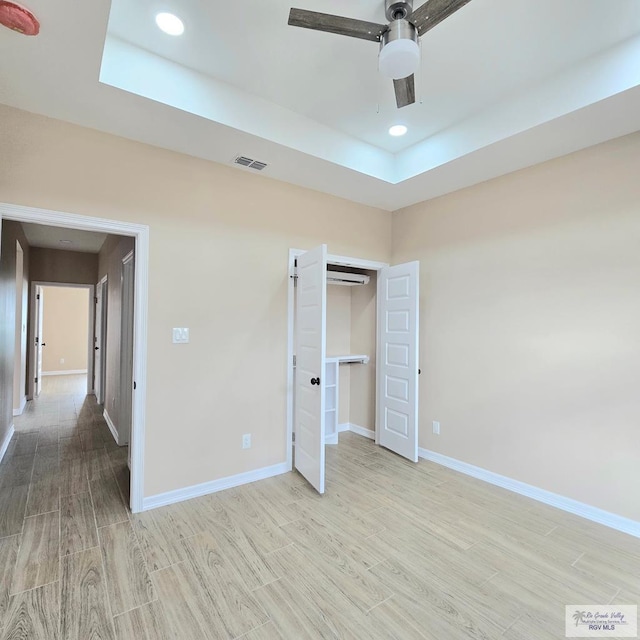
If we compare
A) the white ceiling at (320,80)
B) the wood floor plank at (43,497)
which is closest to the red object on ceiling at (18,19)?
the white ceiling at (320,80)

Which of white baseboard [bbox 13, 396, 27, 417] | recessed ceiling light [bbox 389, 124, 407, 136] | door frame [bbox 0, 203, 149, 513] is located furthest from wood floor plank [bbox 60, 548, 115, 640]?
white baseboard [bbox 13, 396, 27, 417]

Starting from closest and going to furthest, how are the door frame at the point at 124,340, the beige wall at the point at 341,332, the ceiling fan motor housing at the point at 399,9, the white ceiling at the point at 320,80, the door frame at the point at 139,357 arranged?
the ceiling fan motor housing at the point at 399,9, the white ceiling at the point at 320,80, the door frame at the point at 139,357, the door frame at the point at 124,340, the beige wall at the point at 341,332

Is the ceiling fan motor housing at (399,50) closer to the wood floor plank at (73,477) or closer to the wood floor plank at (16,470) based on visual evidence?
the wood floor plank at (73,477)

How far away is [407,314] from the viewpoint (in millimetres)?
3811

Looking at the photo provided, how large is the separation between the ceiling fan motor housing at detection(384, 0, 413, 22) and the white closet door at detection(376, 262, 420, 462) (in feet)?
7.29

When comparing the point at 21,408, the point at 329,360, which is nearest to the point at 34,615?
the point at 329,360

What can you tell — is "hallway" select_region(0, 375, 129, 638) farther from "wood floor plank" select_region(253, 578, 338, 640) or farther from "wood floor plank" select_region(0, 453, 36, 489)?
"wood floor plank" select_region(253, 578, 338, 640)

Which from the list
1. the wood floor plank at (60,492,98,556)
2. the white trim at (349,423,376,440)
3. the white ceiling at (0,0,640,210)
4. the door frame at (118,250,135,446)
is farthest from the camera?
the white trim at (349,423,376,440)

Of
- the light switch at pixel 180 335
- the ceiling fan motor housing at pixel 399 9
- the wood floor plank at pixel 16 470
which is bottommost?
the wood floor plank at pixel 16 470

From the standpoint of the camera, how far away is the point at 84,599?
1.85 meters

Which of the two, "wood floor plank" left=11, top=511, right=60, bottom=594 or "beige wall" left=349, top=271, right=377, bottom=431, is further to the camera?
"beige wall" left=349, top=271, right=377, bottom=431

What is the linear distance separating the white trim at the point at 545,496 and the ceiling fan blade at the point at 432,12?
3.32 metres

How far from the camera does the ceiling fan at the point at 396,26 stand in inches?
63.0

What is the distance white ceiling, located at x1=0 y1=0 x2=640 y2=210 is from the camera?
1899 millimetres
